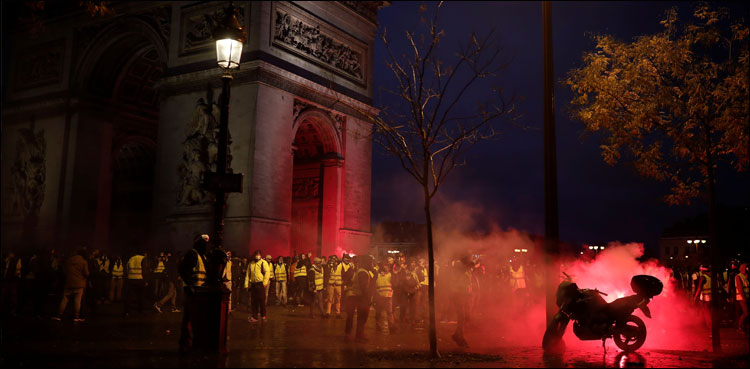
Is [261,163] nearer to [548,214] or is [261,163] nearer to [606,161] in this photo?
[606,161]

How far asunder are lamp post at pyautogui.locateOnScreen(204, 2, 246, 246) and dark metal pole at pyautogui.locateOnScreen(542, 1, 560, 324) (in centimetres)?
521

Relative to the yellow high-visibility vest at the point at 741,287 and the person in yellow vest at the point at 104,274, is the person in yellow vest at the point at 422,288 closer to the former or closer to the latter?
the yellow high-visibility vest at the point at 741,287

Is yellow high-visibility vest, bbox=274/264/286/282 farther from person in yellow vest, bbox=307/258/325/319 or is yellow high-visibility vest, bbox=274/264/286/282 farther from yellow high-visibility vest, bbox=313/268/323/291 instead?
yellow high-visibility vest, bbox=313/268/323/291

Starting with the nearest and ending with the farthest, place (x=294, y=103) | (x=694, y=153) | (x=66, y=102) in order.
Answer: (x=694, y=153) → (x=294, y=103) → (x=66, y=102)

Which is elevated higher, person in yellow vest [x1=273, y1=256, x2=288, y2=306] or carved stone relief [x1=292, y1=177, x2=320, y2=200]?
carved stone relief [x1=292, y1=177, x2=320, y2=200]

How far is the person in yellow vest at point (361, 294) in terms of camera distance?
13734mm

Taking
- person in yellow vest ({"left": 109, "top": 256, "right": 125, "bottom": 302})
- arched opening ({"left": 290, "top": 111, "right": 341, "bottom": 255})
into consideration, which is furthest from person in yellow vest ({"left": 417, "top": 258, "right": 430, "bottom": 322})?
person in yellow vest ({"left": 109, "top": 256, "right": 125, "bottom": 302})

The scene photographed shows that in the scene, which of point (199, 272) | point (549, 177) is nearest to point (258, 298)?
point (199, 272)

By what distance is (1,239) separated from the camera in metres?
31.4

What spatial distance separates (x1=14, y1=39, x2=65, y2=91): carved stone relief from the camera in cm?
3175

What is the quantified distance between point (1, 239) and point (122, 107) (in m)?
8.35

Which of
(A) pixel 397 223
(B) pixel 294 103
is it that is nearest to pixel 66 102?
(B) pixel 294 103

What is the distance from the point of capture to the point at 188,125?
26.4 metres

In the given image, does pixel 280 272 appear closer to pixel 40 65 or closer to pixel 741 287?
pixel 741 287
